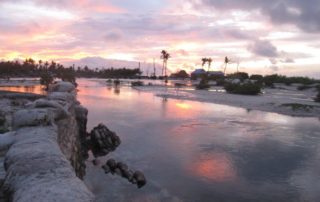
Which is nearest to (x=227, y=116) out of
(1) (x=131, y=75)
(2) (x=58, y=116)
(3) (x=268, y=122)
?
(3) (x=268, y=122)

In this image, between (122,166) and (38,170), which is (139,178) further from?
(38,170)

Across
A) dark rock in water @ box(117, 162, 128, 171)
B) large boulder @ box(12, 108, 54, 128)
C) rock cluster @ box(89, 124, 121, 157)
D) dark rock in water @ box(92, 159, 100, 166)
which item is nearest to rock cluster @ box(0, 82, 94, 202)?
large boulder @ box(12, 108, 54, 128)

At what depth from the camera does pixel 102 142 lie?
18297mm

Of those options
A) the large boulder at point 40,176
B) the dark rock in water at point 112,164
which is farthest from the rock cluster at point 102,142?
the large boulder at point 40,176

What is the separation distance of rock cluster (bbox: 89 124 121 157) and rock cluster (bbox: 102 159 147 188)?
244 cm

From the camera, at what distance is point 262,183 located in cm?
1354

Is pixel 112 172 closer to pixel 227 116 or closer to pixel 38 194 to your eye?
pixel 38 194

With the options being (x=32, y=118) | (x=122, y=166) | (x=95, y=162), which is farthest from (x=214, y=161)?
(x=32, y=118)

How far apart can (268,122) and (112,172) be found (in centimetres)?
1759

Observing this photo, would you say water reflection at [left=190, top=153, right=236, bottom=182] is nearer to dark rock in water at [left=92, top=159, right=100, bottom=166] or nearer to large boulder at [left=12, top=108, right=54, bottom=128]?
dark rock in water at [left=92, top=159, right=100, bottom=166]

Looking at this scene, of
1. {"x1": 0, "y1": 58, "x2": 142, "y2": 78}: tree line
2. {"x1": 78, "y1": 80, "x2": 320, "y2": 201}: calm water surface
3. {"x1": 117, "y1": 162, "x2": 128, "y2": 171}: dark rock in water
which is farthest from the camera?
{"x1": 0, "y1": 58, "x2": 142, "y2": 78}: tree line

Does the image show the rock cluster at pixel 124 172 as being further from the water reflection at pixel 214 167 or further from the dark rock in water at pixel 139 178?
the water reflection at pixel 214 167

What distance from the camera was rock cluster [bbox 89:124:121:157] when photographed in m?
17.7

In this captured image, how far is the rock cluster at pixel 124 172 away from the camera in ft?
43.1
